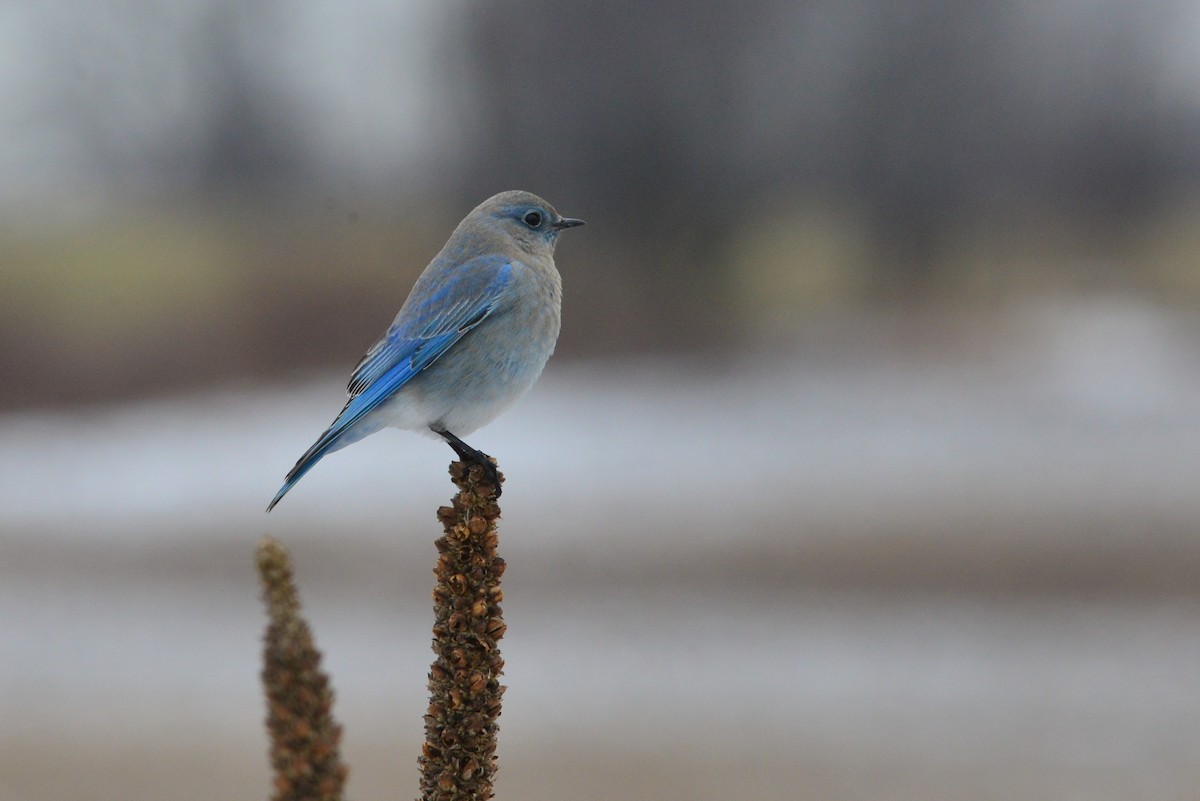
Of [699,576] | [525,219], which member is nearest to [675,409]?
[699,576]

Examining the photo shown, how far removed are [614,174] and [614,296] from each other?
106 inches

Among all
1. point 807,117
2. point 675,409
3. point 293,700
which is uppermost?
point 807,117

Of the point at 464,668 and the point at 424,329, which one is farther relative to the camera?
the point at 424,329

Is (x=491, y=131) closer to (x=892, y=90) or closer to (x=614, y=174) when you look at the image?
(x=614, y=174)

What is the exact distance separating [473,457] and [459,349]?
61cm

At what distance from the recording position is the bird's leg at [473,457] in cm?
320

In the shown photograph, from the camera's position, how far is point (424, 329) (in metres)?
3.89

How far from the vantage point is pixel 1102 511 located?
1727 cm

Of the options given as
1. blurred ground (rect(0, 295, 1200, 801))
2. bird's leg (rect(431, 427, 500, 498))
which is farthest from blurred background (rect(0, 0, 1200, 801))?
bird's leg (rect(431, 427, 500, 498))

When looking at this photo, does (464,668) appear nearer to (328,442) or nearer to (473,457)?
(473,457)

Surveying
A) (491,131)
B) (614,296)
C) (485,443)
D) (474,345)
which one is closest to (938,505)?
(485,443)

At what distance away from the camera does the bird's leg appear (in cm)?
320

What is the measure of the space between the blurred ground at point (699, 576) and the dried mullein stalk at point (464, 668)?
8285mm

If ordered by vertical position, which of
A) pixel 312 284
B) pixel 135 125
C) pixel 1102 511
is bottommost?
pixel 1102 511
